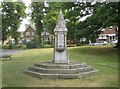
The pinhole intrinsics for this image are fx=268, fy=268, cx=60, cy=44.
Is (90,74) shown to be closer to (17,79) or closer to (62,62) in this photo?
(62,62)

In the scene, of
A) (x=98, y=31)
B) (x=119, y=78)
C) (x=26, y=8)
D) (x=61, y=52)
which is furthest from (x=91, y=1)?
(x=26, y=8)

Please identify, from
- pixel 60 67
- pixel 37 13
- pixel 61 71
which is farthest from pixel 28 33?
pixel 61 71

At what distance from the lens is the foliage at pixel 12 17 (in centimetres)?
5681

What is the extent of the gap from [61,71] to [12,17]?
44.8 meters

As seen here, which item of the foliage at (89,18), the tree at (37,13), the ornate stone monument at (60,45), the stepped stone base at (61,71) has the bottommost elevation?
the stepped stone base at (61,71)

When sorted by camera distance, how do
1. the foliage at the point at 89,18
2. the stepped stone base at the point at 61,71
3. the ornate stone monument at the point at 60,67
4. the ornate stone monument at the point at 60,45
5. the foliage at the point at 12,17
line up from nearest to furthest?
1. the stepped stone base at the point at 61,71
2. the ornate stone monument at the point at 60,67
3. the ornate stone monument at the point at 60,45
4. the foliage at the point at 89,18
5. the foliage at the point at 12,17

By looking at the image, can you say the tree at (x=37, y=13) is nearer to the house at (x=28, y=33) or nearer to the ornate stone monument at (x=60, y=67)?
the house at (x=28, y=33)

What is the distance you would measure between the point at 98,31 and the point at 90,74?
13380 millimetres

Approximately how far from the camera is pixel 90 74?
1523 cm

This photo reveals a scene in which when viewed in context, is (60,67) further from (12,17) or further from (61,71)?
(12,17)

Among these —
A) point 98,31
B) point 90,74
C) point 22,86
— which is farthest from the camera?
point 98,31

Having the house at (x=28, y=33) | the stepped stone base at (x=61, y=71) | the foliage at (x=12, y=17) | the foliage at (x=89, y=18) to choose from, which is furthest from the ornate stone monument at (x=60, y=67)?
the house at (x=28, y=33)

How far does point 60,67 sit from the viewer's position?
50.1 ft

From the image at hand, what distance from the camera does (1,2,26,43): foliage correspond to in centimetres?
5681
